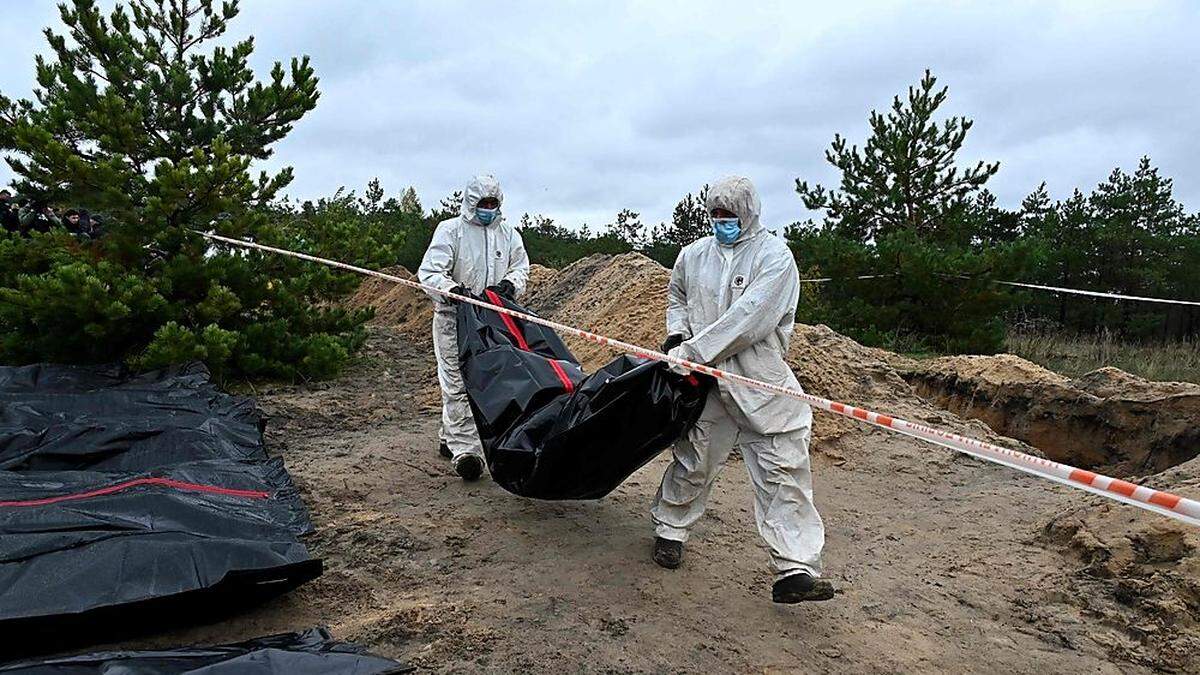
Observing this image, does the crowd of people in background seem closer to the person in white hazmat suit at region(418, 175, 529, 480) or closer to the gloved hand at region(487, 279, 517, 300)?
the person in white hazmat suit at region(418, 175, 529, 480)

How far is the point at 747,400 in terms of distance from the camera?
3232 millimetres

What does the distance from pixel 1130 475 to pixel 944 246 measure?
6.82 metres

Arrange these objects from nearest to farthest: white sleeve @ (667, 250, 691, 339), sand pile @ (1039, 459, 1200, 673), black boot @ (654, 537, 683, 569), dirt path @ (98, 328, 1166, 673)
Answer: dirt path @ (98, 328, 1166, 673) < sand pile @ (1039, 459, 1200, 673) < black boot @ (654, 537, 683, 569) < white sleeve @ (667, 250, 691, 339)

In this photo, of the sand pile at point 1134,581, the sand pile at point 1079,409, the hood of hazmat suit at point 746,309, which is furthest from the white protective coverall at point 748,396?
the sand pile at point 1079,409

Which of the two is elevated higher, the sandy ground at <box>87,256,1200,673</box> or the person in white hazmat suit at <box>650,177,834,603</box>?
the person in white hazmat suit at <box>650,177,834,603</box>

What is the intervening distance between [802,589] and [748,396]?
783 millimetres

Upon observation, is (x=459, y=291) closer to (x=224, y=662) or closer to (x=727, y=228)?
(x=727, y=228)

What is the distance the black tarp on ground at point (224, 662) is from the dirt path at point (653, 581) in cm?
36

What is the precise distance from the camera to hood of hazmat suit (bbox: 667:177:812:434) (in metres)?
3.21

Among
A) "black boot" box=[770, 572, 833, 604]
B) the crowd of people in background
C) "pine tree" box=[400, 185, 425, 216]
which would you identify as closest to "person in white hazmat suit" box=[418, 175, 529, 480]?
"black boot" box=[770, 572, 833, 604]

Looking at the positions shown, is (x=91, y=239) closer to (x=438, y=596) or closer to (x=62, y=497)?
(x=62, y=497)

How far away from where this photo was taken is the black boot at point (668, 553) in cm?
353

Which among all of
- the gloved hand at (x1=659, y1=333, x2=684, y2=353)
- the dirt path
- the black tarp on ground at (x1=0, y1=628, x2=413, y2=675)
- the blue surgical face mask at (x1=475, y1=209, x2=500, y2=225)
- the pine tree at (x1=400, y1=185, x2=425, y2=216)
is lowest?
the dirt path

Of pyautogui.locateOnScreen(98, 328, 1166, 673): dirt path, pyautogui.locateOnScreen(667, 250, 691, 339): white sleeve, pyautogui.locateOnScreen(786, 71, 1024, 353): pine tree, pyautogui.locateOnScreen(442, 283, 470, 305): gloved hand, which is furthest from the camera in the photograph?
pyautogui.locateOnScreen(786, 71, 1024, 353): pine tree
